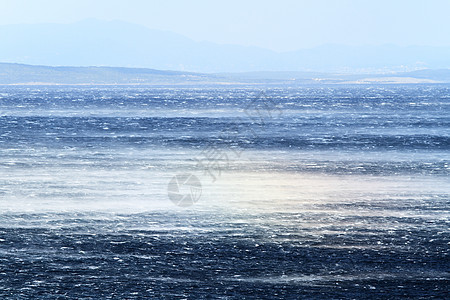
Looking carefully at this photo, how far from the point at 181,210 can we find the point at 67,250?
25.5 ft

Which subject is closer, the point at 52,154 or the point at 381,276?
the point at 381,276

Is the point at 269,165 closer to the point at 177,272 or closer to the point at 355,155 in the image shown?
the point at 355,155

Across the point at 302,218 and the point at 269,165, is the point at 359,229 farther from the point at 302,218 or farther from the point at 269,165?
the point at 269,165

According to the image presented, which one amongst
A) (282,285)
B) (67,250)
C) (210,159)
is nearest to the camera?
(282,285)

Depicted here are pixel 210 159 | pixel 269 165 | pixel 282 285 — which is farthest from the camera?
pixel 210 159

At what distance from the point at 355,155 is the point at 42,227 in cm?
3047

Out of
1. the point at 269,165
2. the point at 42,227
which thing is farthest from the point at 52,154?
the point at 42,227

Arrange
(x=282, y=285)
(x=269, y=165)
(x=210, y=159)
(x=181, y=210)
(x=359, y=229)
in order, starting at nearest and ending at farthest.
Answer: (x=282, y=285) < (x=359, y=229) < (x=181, y=210) < (x=269, y=165) < (x=210, y=159)

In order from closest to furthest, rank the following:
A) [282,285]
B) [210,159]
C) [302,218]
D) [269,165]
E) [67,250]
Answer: [282,285] < [67,250] < [302,218] < [269,165] < [210,159]

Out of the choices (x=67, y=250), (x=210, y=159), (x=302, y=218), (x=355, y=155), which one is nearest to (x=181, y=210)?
(x=302, y=218)

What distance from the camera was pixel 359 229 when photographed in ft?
89.2

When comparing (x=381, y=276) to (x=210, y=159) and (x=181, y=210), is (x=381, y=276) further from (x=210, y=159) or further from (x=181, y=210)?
(x=210, y=159)

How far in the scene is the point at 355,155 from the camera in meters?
53.1

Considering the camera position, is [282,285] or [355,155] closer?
[282,285]
